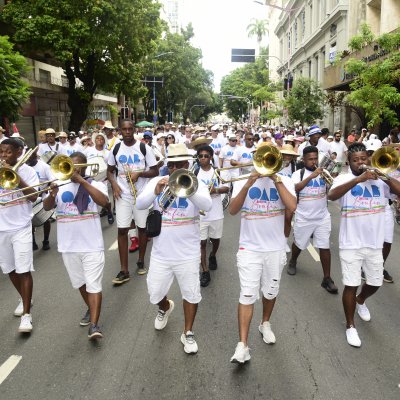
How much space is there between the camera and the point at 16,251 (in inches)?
179

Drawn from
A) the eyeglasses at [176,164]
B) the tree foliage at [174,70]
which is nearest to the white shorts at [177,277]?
the eyeglasses at [176,164]

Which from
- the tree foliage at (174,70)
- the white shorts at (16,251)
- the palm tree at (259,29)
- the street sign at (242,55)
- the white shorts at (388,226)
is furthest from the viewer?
the palm tree at (259,29)

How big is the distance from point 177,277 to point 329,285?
2.50 metres

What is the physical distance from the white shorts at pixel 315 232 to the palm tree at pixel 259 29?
287ft

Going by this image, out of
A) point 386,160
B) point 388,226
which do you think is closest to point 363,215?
point 386,160

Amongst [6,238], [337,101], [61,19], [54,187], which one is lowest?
[6,238]

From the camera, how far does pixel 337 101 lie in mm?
24281

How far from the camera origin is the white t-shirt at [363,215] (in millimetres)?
4211

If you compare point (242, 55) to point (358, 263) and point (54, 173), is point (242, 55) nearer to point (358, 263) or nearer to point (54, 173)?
point (358, 263)

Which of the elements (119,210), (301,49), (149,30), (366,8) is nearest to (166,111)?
(301,49)

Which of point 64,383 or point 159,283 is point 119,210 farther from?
point 64,383

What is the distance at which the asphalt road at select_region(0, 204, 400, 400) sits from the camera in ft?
11.5

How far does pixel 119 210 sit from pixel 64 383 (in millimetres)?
2946

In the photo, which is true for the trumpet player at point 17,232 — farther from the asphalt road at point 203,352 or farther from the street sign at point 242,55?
the street sign at point 242,55
